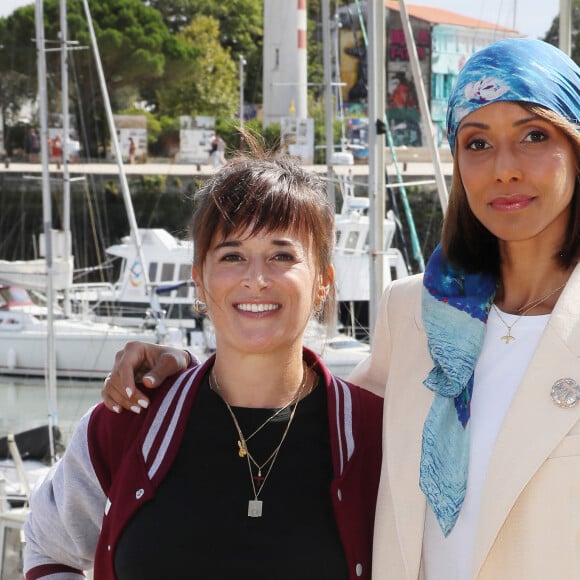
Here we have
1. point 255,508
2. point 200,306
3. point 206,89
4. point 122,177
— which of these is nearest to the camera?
point 255,508

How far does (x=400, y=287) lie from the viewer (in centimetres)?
261

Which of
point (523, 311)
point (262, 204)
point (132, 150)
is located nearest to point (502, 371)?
point (523, 311)

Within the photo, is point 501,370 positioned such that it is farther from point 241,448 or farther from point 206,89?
point 206,89

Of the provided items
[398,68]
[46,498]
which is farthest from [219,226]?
[398,68]

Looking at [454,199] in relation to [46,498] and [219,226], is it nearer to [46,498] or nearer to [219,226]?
[219,226]

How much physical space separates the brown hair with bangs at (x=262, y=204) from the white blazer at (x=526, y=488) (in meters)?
0.49

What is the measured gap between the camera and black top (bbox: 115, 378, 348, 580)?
2350 millimetres

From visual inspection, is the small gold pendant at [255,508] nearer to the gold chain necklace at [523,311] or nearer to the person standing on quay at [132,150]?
the gold chain necklace at [523,311]

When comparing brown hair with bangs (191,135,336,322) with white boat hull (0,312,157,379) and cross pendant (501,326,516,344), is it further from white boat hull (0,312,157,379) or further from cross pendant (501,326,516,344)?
white boat hull (0,312,157,379)

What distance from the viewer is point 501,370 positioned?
2262 millimetres

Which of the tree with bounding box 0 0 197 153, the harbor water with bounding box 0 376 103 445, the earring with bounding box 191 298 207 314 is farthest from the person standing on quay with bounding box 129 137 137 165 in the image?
the earring with bounding box 191 298 207 314

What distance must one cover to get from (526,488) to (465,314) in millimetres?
400

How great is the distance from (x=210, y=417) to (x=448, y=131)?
0.83m

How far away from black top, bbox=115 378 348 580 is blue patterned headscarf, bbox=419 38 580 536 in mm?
270
